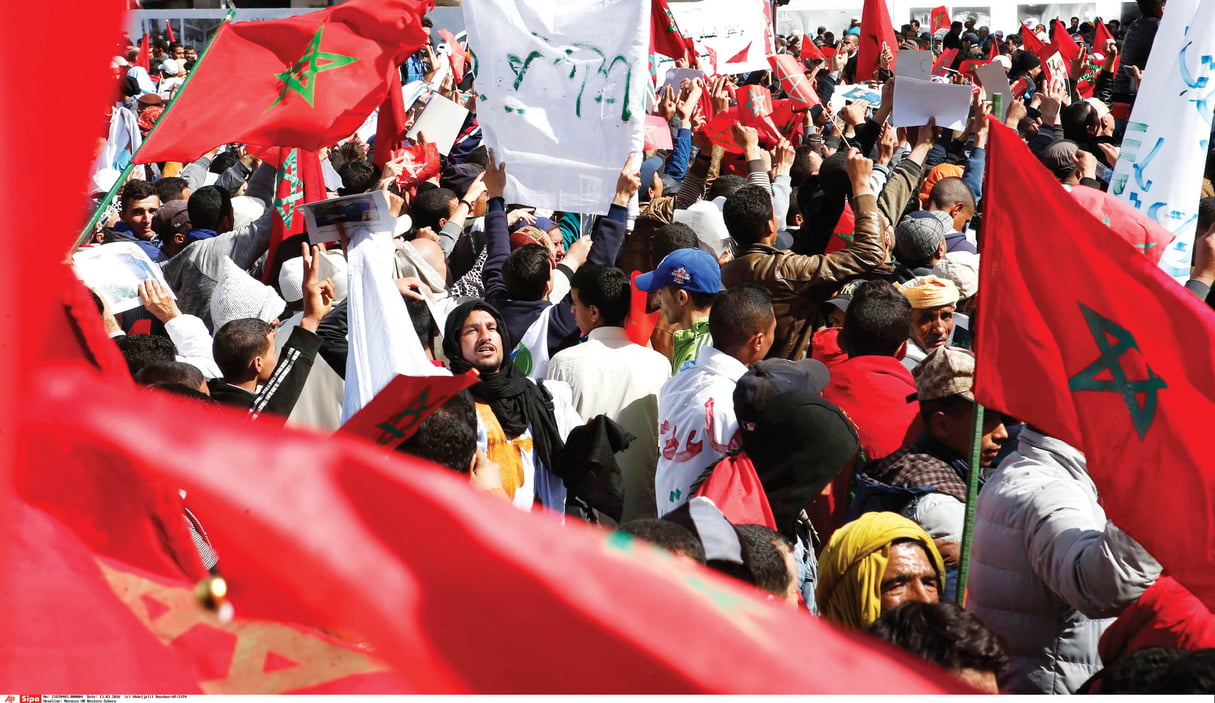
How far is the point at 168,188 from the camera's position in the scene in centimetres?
726

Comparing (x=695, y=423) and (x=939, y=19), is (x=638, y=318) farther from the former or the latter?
(x=939, y=19)

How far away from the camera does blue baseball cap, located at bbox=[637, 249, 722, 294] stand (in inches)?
167

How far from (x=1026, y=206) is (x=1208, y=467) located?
72cm

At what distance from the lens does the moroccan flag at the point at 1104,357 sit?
8.12 feet

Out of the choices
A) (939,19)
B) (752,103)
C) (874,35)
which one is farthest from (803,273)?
(939,19)

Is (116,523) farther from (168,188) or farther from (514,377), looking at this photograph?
(168,188)

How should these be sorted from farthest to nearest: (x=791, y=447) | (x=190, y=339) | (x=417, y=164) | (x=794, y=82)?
(x=794, y=82)
(x=417, y=164)
(x=190, y=339)
(x=791, y=447)

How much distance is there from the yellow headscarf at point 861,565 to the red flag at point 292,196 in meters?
3.01

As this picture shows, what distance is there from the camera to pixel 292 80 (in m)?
4.82

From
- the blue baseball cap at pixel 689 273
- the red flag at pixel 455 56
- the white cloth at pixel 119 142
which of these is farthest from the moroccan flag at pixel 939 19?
the blue baseball cap at pixel 689 273

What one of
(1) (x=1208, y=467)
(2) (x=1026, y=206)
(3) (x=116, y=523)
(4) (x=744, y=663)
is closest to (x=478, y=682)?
(4) (x=744, y=663)

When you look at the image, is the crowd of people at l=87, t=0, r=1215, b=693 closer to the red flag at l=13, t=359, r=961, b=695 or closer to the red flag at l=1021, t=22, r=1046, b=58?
the red flag at l=13, t=359, r=961, b=695

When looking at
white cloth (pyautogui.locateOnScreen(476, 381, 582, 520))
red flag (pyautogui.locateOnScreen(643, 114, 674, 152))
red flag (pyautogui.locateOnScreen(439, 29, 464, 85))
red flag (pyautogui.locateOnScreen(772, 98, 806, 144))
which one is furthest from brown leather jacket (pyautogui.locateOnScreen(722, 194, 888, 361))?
red flag (pyautogui.locateOnScreen(439, 29, 464, 85))

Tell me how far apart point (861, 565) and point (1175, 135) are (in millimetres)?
2645
